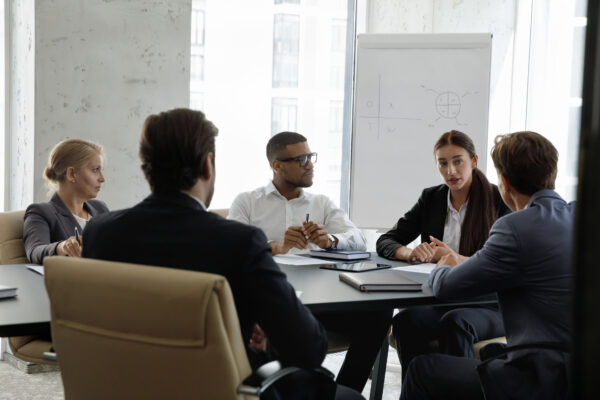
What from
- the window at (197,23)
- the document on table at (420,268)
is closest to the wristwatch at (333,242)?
the document on table at (420,268)

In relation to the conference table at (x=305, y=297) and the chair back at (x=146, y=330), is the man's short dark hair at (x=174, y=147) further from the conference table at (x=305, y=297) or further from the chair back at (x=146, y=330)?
the conference table at (x=305, y=297)

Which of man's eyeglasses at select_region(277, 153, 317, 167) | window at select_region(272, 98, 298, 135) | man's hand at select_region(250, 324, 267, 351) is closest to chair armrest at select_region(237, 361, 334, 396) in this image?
man's hand at select_region(250, 324, 267, 351)

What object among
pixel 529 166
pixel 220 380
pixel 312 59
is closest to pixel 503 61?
pixel 312 59

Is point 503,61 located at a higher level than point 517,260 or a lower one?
higher

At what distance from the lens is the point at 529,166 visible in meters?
1.90

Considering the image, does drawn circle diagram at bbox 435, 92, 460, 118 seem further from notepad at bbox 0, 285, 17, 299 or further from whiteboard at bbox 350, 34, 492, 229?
notepad at bbox 0, 285, 17, 299

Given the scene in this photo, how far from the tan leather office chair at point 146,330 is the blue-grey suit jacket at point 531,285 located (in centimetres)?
85

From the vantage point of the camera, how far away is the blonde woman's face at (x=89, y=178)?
2852 mm

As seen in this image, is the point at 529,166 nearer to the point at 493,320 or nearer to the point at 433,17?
the point at 493,320

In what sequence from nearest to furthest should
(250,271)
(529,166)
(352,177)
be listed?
(250,271) → (529,166) → (352,177)

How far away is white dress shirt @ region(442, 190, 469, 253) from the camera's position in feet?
9.81

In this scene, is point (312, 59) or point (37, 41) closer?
point (37, 41)

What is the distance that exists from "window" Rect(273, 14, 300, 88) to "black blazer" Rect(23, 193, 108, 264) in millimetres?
2135

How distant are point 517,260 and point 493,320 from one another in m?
0.77
